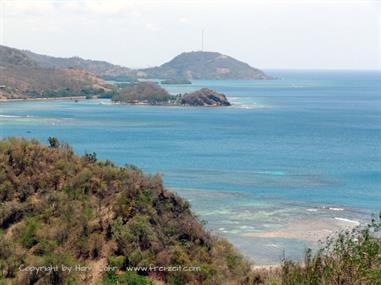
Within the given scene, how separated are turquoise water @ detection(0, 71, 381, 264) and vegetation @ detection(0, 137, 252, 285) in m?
7.78

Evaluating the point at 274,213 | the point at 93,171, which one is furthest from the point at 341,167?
the point at 93,171

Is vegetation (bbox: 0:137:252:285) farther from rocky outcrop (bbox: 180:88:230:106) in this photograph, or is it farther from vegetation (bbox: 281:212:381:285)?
rocky outcrop (bbox: 180:88:230:106)

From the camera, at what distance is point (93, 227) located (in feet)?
84.0

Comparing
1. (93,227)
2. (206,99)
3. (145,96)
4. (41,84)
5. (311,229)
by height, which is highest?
(41,84)

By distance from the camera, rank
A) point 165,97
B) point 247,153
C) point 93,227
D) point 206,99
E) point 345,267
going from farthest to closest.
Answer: point 165,97 → point 206,99 → point 247,153 → point 93,227 → point 345,267

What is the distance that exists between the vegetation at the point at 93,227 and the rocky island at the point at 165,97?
11600cm

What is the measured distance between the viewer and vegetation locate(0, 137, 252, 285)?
76.4ft

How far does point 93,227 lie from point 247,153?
4818cm

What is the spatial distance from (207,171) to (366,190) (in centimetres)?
1560

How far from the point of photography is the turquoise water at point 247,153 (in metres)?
43.1

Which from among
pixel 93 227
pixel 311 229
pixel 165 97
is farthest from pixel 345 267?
pixel 165 97

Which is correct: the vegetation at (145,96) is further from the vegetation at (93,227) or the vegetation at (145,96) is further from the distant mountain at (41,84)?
the vegetation at (93,227)

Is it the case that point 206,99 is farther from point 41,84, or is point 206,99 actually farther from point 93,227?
point 93,227

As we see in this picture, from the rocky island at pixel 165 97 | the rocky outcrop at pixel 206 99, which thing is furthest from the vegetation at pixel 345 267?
the rocky outcrop at pixel 206 99
